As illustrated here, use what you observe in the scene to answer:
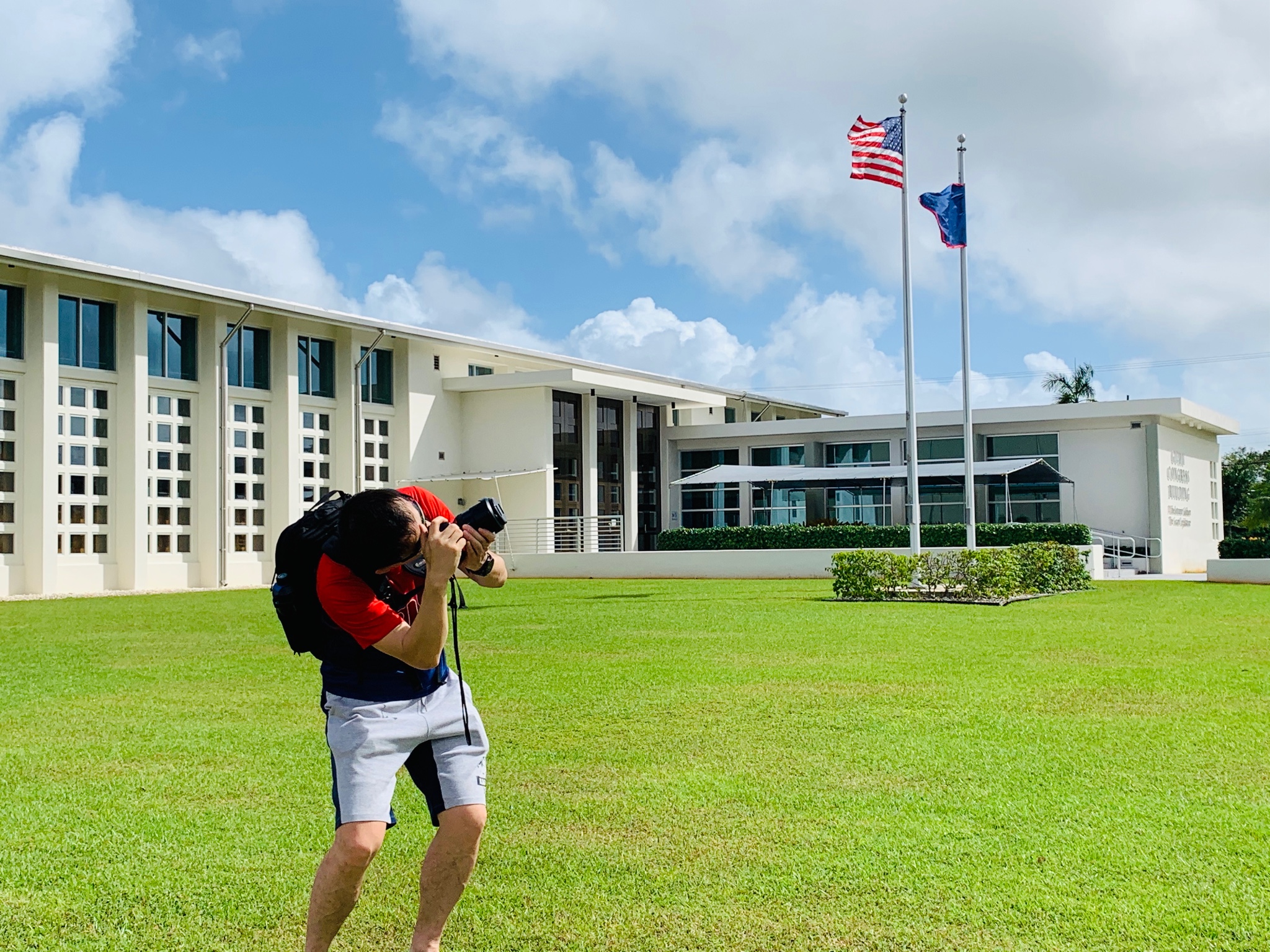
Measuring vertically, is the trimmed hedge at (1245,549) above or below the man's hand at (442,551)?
below

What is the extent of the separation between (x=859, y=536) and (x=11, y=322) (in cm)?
2206

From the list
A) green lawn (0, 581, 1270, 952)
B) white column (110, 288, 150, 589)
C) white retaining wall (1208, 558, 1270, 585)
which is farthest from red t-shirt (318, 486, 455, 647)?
white column (110, 288, 150, 589)

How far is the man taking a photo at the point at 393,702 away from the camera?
12.0 ft

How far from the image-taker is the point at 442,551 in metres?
3.69

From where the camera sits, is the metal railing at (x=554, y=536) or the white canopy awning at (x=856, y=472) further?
the metal railing at (x=554, y=536)

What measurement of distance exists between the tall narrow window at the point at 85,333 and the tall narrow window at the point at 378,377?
7.53 m

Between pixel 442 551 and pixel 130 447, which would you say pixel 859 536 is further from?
pixel 442 551

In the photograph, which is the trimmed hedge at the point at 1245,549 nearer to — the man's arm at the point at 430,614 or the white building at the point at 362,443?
the white building at the point at 362,443

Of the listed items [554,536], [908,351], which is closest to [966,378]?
[908,351]

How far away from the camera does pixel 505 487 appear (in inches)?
1513

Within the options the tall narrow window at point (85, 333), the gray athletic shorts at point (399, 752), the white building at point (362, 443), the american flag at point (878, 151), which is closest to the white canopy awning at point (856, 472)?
the white building at point (362, 443)

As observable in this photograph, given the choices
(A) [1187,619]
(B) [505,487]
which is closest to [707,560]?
(B) [505,487]

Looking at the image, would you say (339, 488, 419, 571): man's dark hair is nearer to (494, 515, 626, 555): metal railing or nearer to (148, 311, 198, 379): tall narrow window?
(148, 311, 198, 379): tall narrow window

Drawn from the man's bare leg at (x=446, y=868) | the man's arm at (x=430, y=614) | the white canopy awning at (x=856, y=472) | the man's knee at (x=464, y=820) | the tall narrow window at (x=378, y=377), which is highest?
the tall narrow window at (x=378, y=377)
